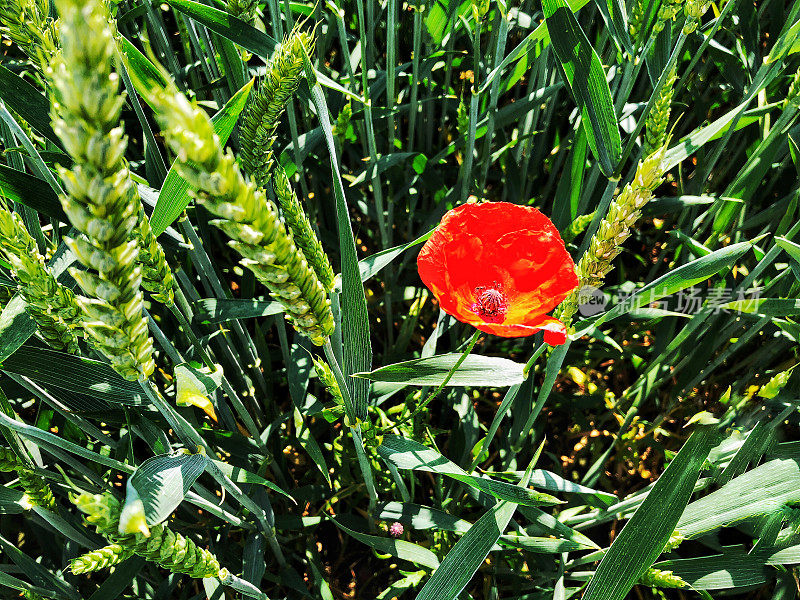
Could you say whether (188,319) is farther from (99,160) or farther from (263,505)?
(99,160)

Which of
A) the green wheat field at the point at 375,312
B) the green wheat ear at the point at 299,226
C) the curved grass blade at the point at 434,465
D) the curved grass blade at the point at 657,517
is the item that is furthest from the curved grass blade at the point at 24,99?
the curved grass blade at the point at 657,517

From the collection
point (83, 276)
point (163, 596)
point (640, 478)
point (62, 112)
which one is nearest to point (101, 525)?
point (83, 276)

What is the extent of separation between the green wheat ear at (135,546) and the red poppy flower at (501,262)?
1.17ft

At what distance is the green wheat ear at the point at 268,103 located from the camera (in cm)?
62

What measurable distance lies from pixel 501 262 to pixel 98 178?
22.9 inches

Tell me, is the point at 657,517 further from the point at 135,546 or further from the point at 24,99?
the point at 24,99

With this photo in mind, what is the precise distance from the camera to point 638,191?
22.3 inches

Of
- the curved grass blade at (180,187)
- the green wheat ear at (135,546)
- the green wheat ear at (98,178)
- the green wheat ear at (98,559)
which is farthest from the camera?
the curved grass blade at (180,187)

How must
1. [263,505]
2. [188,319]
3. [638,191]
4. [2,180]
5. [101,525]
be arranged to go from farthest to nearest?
1. [263,505]
2. [188,319]
3. [2,180]
4. [638,191]
5. [101,525]

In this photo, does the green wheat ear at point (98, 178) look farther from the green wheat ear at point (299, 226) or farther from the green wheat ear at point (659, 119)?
the green wheat ear at point (659, 119)

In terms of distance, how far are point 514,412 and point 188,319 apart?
606 millimetres

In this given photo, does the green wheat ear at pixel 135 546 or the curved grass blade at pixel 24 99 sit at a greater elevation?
the curved grass blade at pixel 24 99

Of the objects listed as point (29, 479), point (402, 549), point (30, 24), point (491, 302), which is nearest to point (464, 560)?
point (402, 549)

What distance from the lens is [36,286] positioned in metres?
0.54
